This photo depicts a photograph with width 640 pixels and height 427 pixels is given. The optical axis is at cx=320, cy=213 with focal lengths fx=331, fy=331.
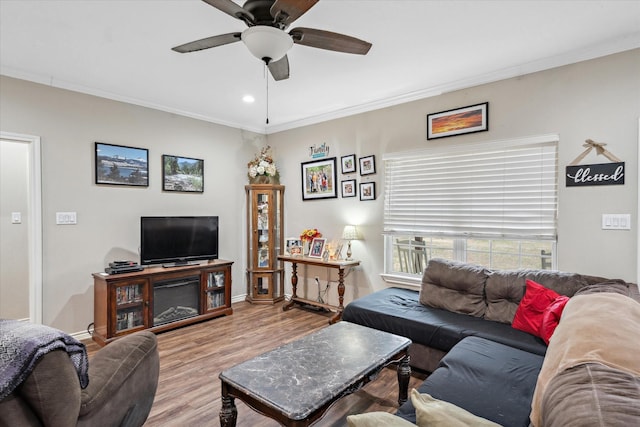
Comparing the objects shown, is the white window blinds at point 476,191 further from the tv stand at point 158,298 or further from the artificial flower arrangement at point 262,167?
the tv stand at point 158,298

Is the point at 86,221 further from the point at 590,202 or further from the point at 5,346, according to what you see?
the point at 590,202

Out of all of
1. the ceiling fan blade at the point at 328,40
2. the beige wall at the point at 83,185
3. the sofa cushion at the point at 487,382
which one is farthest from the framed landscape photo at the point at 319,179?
the sofa cushion at the point at 487,382

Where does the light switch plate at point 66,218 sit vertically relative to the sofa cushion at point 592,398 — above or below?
above

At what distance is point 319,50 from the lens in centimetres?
269

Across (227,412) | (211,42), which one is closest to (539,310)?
(227,412)

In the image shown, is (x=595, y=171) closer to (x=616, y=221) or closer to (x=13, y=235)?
(x=616, y=221)

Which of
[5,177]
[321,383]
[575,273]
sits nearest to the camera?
[321,383]

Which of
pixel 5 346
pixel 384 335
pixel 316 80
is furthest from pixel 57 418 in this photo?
pixel 316 80

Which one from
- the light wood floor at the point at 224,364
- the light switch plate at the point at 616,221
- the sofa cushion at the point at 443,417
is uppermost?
the light switch plate at the point at 616,221

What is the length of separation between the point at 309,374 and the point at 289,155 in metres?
3.72

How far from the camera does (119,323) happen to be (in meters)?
3.41

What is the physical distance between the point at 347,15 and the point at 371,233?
2.49 meters

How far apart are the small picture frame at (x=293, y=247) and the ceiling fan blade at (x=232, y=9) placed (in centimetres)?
323

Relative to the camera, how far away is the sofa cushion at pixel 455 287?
2855 mm
